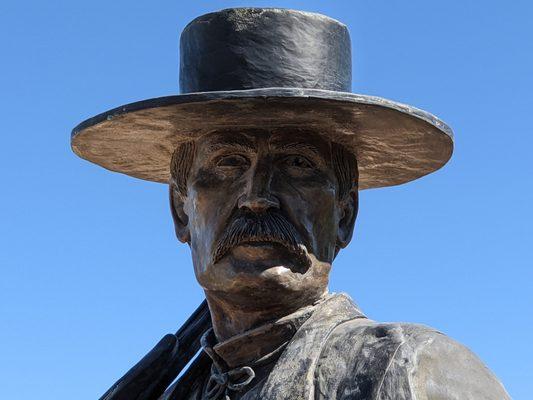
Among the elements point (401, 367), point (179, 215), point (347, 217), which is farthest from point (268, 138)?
point (401, 367)

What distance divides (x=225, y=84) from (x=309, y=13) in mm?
596

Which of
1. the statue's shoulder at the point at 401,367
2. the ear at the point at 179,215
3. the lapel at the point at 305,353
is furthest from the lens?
the ear at the point at 179,215

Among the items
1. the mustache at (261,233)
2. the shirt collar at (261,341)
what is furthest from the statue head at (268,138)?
the shirt collar at (261,341)

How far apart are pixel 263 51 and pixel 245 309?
1.31 metres

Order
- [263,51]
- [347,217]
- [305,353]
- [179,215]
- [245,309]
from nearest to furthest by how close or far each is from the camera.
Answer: [305,353], [245,309], [263,51], [347,217], [179,215]

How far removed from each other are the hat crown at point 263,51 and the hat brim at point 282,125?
0.18 meters

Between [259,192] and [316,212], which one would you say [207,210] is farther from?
[316,212]

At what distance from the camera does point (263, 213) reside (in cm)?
912

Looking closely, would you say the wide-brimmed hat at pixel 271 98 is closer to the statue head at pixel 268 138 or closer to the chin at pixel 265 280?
the statue head at pixel 268 138

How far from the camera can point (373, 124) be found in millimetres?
9422

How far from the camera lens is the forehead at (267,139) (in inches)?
368

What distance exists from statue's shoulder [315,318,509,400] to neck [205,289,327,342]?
43 centimetres

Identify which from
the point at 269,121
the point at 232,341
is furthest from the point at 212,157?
the point at 232,341

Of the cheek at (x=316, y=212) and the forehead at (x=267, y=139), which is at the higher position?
the forehead at (x=267, y=139)
